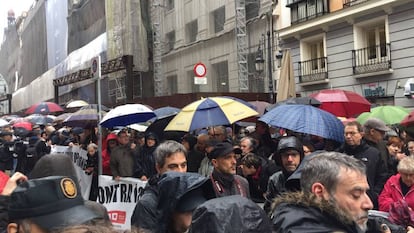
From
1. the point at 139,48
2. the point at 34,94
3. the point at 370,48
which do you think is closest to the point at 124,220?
the point at 370,48

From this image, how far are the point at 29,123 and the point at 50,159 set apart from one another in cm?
1499

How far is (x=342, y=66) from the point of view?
19.2 meters

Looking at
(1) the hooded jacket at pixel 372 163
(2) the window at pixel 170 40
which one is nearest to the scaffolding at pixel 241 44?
(2) the window at pixel 170 40

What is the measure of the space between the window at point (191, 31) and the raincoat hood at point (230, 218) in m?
25.4

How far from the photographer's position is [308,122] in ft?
20.3

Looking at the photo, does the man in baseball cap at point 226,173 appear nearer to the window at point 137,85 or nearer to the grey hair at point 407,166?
the grey hair at point 407,166

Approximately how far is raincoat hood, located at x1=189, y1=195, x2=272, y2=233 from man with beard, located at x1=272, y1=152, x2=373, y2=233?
210 mm

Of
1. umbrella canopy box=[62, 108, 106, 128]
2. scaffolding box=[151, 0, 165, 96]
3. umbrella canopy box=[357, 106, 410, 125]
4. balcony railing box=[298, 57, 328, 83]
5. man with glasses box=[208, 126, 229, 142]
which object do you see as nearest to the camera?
man with glasses box=[208, 126, 229, 142]

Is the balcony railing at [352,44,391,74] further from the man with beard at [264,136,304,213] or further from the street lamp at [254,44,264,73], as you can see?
the man with beard at [264,136,304,213]

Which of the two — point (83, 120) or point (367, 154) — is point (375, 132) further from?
point (83, 120)

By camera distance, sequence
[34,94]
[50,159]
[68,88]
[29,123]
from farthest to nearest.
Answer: [34,94] → [68,88] → [29,123] → [50,159]

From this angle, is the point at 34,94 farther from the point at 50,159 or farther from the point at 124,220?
the point at 50,159

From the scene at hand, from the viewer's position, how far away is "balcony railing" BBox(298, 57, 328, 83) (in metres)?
20.1

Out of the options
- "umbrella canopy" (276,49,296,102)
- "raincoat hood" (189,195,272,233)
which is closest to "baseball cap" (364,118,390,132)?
"raincoat hood" (189,195,272,233)
